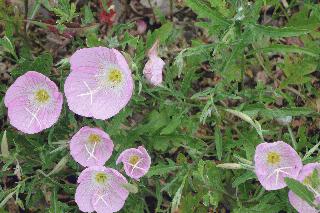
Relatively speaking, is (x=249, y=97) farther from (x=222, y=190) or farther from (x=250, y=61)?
(x=250, y=61)

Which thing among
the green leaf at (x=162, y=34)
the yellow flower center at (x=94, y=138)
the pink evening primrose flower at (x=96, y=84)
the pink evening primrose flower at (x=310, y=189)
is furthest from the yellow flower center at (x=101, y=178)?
the pink evening primrose flower at (x=310, y=189)

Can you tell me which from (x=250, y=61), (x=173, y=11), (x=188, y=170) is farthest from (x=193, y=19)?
(x=188, y=170)

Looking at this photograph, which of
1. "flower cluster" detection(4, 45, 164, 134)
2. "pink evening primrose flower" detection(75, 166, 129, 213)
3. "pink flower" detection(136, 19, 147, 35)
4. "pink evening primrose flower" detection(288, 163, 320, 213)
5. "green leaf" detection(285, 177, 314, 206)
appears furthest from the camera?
"pink flower" detection(136, 19, 147, 35)

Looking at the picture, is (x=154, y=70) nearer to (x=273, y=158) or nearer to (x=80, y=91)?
(x=80, y=91)

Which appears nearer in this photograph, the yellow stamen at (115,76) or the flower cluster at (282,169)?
the flower cluster at (282,169)

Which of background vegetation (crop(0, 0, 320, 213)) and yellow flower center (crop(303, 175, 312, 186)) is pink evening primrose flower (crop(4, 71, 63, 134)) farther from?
yellow flower center (crop(303, 175, 312, 186))

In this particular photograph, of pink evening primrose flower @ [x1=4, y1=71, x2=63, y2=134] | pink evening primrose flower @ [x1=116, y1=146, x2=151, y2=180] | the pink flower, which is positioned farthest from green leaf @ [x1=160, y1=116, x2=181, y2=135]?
the pink flower

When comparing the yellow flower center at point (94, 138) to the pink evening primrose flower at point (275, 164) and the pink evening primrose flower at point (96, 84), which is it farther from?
the pink evening primrose flower at point (275, 164)
